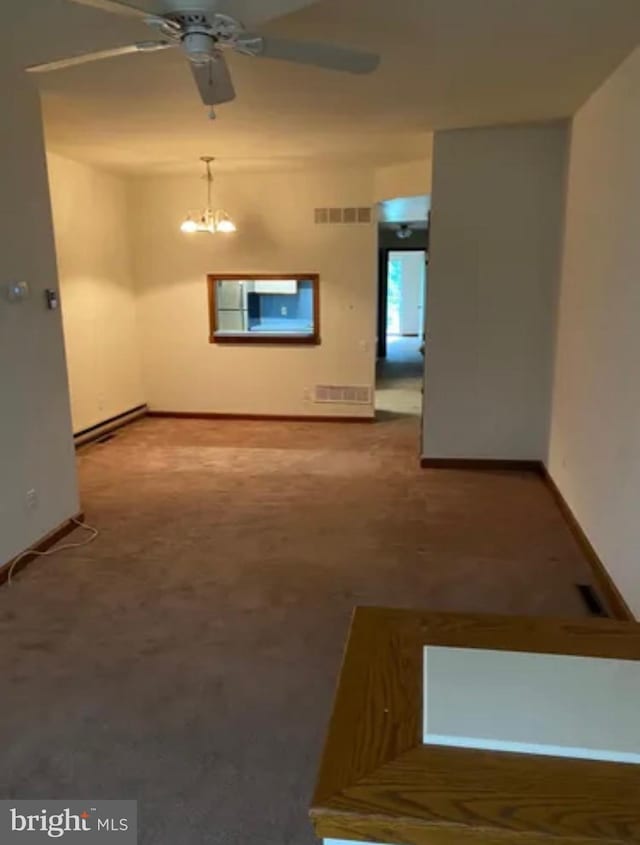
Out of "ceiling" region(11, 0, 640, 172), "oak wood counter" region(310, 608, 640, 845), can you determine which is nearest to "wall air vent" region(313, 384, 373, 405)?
"ceiling" region(11, 0, 640, 172)

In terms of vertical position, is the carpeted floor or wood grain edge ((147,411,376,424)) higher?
wood grain edge ((147,411,376,424))

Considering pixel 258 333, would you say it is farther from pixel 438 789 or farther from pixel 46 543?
pixel 438 789

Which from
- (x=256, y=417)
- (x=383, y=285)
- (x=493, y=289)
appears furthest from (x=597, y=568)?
(x=383, y=285)

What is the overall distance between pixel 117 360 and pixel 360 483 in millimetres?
3217

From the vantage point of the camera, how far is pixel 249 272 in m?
6.69

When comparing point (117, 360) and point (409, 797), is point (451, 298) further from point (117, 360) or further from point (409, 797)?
point (409, 797)

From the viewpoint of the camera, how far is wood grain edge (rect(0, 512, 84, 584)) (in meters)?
3.25

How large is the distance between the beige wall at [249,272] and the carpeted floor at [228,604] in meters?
1.58

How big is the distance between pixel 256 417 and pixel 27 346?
3702 millimetres

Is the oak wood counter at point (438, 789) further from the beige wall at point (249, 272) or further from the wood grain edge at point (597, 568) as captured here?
the beige wall at point (249, 272)

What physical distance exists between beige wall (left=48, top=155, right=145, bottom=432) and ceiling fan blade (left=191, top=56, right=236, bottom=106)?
319 cm

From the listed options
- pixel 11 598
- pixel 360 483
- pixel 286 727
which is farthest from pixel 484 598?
pixel 11 598

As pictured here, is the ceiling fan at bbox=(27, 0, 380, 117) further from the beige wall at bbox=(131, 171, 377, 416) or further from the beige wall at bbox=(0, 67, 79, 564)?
the beige wall at bbox=(131, 171, 377, 416)

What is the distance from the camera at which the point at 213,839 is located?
5.65ft
